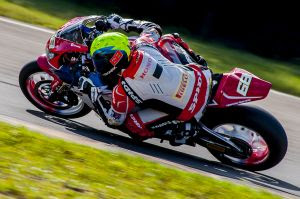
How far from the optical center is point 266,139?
6.70m

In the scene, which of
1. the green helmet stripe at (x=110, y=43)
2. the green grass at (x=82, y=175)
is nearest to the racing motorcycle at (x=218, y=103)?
the green helmet stripe at (x=110, y=43)

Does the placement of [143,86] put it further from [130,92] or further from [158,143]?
[158,143]

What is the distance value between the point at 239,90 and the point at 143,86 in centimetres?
97

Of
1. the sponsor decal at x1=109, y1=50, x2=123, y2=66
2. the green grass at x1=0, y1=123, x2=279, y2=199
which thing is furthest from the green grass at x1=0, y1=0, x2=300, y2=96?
the green grass at x1=0, y1=123, x2=279, y2=199

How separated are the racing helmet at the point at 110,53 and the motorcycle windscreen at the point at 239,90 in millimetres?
1007

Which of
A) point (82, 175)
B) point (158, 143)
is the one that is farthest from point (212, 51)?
point (82, 175)

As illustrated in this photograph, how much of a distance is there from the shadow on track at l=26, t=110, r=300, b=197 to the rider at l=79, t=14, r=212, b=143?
0.73ft

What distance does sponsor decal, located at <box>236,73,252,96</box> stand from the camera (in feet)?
22.5

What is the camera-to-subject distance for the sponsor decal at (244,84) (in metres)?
6.86

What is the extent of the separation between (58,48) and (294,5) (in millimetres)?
9733

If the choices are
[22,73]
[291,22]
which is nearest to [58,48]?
[22,73]

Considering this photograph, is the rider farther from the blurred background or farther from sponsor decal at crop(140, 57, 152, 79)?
the blurred background

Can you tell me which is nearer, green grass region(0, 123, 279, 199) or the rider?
green grass region(0, 123, 279, 199)

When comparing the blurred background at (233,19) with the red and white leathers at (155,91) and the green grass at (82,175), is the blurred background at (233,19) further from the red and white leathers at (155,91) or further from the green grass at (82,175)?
the green grass at (82,175)
